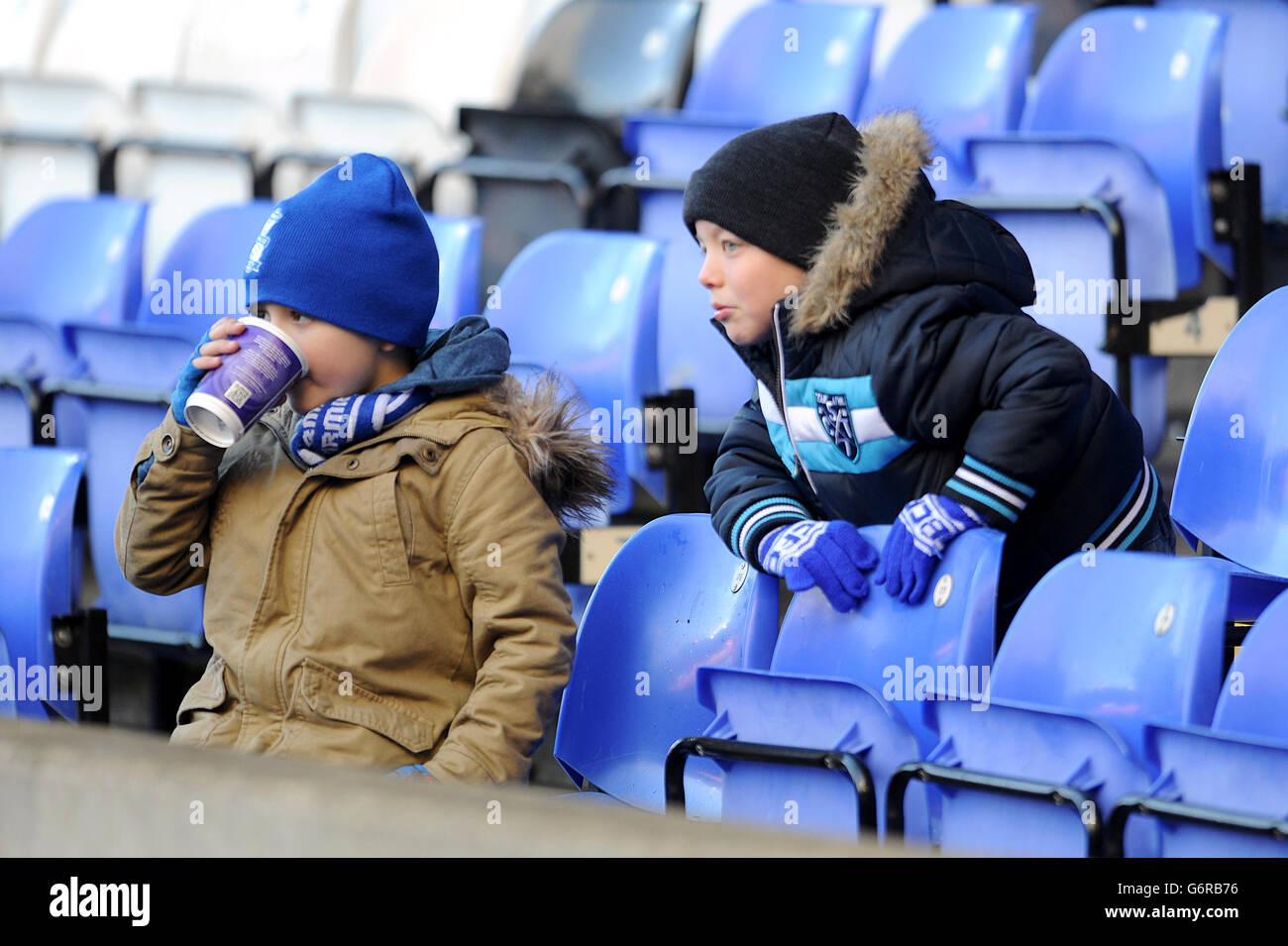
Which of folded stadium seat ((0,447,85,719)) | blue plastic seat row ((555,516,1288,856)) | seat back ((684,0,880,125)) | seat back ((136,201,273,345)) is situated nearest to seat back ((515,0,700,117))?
seat back ((684,0,880,125))

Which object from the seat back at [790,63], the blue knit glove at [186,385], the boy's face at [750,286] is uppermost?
the seat back at [790,63]

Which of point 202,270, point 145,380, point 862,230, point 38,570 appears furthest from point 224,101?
point 862,230

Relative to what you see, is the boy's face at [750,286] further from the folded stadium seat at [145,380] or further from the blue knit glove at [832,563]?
the folded stadium seat at [145,380]

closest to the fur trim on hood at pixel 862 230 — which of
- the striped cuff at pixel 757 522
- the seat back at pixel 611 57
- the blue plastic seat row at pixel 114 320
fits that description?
the striped cuff at pixel 757 522

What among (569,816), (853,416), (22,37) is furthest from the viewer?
(22,37)

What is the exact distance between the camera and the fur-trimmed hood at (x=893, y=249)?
211 centimetres

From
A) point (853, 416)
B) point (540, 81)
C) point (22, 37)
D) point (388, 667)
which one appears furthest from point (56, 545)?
point (22, 37)

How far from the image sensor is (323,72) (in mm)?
5859

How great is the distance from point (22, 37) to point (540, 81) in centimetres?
237

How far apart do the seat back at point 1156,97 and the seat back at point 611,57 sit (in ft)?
4.30

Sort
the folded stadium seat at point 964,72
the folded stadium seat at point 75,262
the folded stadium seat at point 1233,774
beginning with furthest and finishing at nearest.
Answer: the folded stadium seat at point 75,262 → the folded stadium seat at point 964,72 → the folded stadium seat at point 1233,774

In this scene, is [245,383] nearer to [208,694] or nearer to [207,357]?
[207,357]
